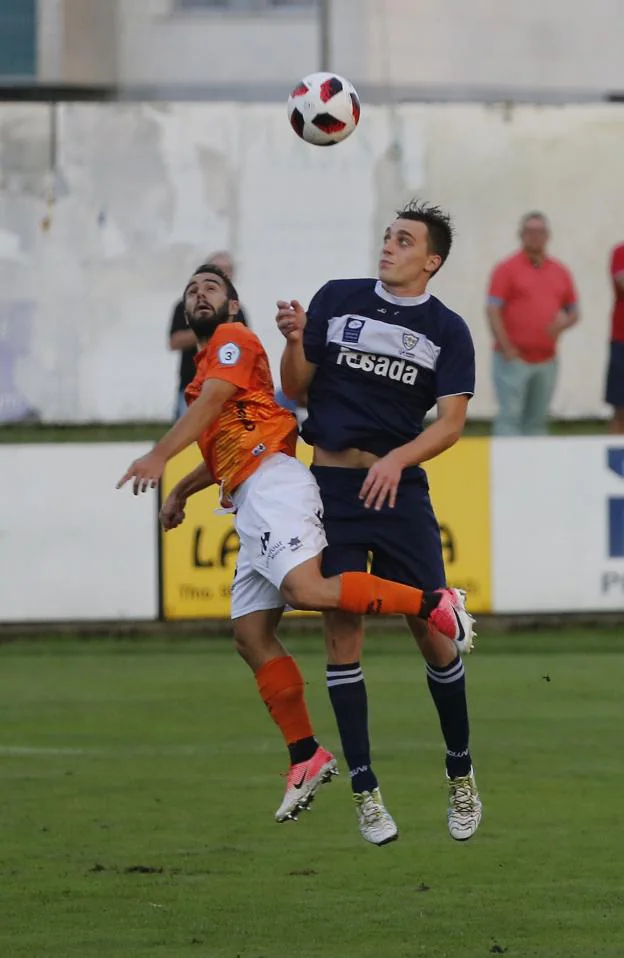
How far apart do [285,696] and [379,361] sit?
4.28ft

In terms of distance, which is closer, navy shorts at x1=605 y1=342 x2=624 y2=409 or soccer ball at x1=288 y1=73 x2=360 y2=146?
soccer ball at x1=288 y1=73 x2=360 y2=146

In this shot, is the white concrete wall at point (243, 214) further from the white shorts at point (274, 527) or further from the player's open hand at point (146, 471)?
the player's open hand at point (146, 471)

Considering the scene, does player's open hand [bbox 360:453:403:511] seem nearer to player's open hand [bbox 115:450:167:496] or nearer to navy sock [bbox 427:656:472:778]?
player's open hand [bbox 115:450:167:496]

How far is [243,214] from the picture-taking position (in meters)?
25.5

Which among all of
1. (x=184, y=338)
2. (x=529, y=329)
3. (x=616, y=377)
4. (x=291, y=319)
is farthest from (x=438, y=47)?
(x=291, y=319)

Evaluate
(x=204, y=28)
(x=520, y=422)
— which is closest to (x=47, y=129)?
(x=204, y=28)

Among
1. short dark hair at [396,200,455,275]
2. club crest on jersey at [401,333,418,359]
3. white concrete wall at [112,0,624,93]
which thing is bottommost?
club crest on jersey at [401,333,418,359]

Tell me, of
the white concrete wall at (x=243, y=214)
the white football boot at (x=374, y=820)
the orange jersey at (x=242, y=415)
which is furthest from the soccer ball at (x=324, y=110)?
the white concrete wall at (x=243, y=214)

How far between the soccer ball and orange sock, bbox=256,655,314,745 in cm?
211

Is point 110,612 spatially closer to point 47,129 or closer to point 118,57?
point 47,129

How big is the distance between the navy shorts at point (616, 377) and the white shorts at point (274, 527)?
34.3ft

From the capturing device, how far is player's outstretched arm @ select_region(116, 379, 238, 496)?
7.61 meters

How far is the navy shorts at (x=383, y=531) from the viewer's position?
8164mm

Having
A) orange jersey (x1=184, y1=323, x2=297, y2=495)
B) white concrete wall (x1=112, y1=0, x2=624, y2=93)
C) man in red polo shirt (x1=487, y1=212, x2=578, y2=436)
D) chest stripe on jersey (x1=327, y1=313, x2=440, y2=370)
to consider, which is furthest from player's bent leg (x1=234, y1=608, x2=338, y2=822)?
white concrete wall (x1=112, y1=0, x2=624, y2=93)
